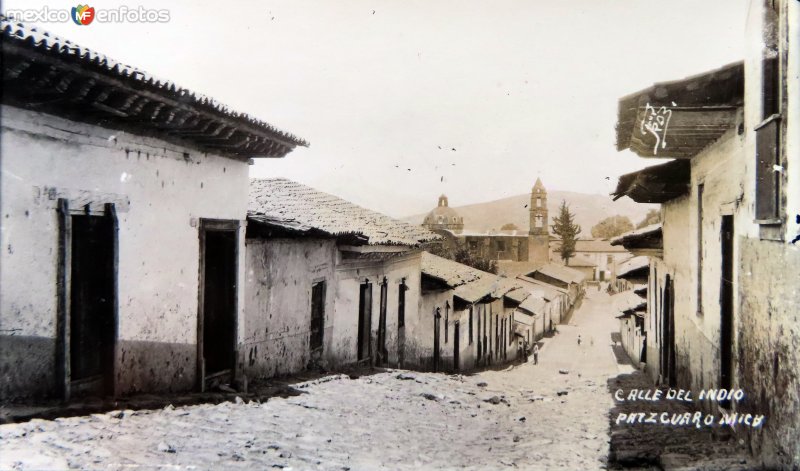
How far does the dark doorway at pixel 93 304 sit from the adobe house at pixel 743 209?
19.1ft

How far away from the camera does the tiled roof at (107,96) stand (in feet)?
13.5

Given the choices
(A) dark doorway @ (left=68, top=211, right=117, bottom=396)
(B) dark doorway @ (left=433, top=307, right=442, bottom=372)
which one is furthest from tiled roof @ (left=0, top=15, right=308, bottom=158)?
(B) dark doorway @ (left=433, top=307, right=442, bottom=372)

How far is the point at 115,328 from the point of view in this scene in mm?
5676

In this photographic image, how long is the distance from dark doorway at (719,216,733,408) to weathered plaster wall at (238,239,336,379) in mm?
6153

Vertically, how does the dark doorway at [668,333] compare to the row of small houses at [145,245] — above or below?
below

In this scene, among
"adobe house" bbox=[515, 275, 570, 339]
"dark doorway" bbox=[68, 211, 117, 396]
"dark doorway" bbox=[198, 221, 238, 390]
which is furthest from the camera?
"adobe house" bbox=[515, 275, 570, 339]

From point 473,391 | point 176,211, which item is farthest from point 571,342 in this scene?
point 176,211

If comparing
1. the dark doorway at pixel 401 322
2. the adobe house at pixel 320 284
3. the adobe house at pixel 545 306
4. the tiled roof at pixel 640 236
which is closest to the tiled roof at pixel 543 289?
the adobe house at pixel 545 306

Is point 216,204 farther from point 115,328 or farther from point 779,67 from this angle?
point 779,67

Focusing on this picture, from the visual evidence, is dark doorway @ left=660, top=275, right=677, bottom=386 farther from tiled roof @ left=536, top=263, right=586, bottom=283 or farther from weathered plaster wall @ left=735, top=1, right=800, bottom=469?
tiled roof @ left=536, top=263, right=586, bottom=283

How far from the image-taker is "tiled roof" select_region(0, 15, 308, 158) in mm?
4117

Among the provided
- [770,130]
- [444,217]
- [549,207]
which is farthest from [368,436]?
[549,207]

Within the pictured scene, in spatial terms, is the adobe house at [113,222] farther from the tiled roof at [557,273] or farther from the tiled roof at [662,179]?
the tiled roof at [557,273]

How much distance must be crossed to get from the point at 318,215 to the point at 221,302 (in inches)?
119
